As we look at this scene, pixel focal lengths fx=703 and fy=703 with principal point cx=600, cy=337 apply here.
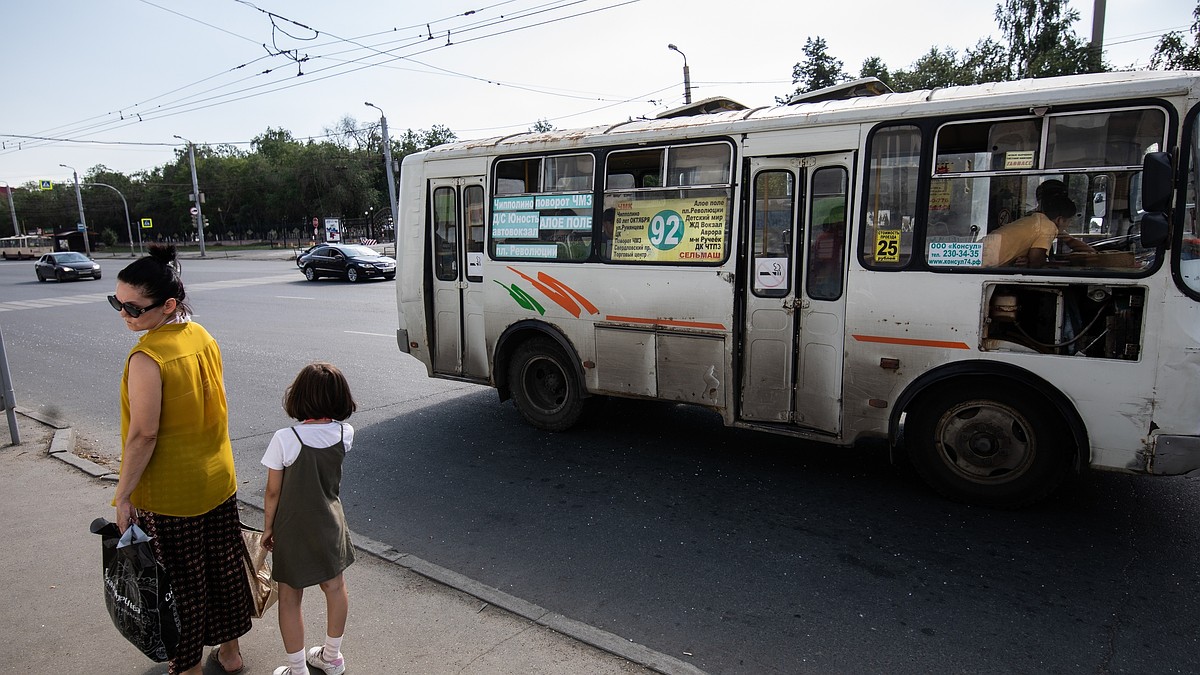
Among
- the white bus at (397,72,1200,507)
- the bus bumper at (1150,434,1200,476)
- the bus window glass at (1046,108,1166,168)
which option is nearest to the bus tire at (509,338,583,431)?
the white bus at (397,72,1200,507)

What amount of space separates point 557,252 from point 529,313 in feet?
2.22

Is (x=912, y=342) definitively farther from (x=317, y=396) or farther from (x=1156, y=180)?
(x=317, y=396)

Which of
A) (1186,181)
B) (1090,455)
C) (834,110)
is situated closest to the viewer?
(1186,181)

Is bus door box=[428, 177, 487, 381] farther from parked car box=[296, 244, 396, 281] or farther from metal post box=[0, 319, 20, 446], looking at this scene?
parked car box=[296, 244, 396, 281]

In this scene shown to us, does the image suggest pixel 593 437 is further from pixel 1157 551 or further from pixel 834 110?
pixel 1157 551

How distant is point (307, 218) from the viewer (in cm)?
6775

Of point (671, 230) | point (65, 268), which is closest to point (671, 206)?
point (671, 230)

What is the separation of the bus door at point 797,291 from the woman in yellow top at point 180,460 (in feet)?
12.4

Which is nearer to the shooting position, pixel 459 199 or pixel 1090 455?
pixel 1090 455

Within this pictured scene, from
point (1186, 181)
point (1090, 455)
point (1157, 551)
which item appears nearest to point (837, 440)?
point (1090, 455)

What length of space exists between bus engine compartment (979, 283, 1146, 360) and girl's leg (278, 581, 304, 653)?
4281mm

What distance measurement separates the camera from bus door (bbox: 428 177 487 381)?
23.7 feet

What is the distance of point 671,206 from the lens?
19.2 feet

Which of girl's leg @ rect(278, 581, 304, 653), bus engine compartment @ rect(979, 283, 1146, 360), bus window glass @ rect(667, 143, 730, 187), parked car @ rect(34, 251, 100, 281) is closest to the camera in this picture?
girl's leg @ rect(278, 581, 304, 653)
